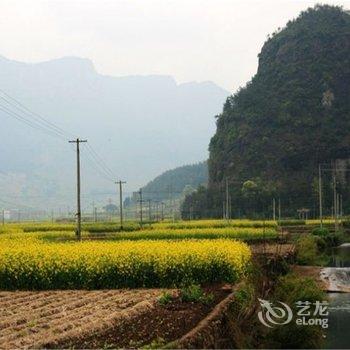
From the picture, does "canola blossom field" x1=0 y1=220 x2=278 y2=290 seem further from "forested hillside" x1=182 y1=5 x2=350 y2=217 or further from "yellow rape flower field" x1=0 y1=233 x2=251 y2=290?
"forested hillside" x1=182 y1=5 x2=350 y2=217

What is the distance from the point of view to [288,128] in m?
115

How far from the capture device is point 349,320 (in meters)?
20.6

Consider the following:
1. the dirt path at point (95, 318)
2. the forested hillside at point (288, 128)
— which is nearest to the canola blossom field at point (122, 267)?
the dirt path at point (95, 318)

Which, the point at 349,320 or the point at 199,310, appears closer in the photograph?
the point at 199,310

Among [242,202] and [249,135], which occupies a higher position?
[249,135]

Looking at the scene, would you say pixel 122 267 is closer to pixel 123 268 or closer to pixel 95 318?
pixel 123 268

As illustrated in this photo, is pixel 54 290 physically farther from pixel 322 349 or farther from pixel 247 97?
pixel 247 97

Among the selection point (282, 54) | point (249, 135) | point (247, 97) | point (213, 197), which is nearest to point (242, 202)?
point (213, 197)

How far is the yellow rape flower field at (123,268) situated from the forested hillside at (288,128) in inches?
3067

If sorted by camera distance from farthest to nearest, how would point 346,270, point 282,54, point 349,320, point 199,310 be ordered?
point 282,54 → point 346,270 → point 349,320 → point 199,310

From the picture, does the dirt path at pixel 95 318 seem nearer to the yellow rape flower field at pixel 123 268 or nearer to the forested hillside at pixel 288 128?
the yellow rape flower field at pixel 123 268

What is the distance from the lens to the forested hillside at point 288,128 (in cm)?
10475

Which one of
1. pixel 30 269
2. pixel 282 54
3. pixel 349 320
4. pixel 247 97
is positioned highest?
pixel 282 54

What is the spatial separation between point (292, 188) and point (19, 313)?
301ft
